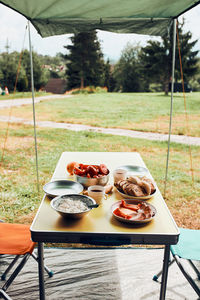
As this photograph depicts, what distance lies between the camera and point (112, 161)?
2.67 meters

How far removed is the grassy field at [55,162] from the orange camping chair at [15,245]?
1.21 m

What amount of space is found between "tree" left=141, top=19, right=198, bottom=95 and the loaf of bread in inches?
728

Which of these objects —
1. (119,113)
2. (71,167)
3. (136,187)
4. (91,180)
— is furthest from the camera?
(119,113)

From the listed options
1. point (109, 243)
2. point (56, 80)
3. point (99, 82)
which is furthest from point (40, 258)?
point (99, 82)

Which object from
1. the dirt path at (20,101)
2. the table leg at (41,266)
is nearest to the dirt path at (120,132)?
the dirt path at (20,101)

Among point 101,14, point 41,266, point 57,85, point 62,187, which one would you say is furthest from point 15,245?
point 57,85

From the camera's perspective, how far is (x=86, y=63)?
19.1 m

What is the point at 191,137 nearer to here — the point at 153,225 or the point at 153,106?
the point at 153,106

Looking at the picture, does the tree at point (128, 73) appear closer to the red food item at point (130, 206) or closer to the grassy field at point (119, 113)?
the grassy field at point (119, 113)

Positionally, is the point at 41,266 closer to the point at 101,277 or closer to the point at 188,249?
the point at 101,277

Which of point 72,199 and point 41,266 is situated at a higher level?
point 72,199

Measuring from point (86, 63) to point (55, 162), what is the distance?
14987mm

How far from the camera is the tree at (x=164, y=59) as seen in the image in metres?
19.7

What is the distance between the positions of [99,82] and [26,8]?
674 inches
